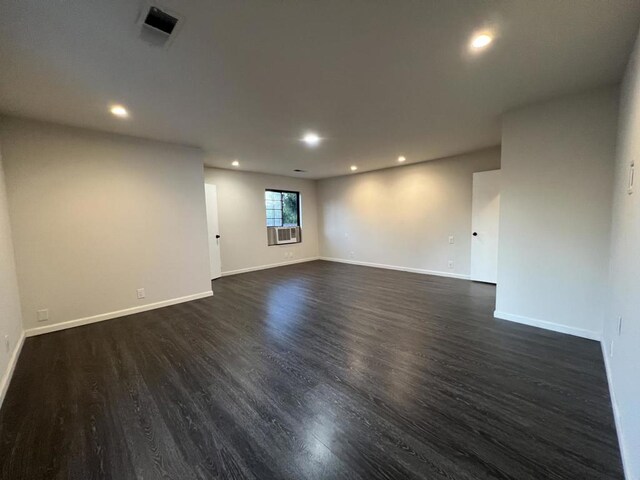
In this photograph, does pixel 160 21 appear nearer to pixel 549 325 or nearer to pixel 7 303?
pixel 7 303

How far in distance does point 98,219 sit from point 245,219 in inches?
129

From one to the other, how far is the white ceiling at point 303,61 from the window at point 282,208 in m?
3.69

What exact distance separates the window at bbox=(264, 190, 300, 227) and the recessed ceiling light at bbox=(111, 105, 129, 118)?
13.4 feet

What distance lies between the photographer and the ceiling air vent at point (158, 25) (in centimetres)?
151

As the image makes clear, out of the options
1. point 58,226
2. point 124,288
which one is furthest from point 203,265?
point 58,226

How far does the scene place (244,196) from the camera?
650 centimetres

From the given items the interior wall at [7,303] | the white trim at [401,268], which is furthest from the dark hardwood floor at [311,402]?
the white trim at [401,268]

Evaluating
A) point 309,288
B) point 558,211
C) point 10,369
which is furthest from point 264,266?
point 558,211

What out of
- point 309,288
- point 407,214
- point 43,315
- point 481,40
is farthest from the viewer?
point 407,214

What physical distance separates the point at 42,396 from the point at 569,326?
16.0 feet

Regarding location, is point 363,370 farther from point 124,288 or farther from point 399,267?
point 399,267

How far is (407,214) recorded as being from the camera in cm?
616

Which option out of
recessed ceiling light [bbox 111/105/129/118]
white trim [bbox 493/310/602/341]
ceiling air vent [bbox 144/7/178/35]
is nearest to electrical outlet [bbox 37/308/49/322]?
recessed ceiling light [bbox 111/105/129/118]

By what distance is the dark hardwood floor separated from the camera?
140 cm
